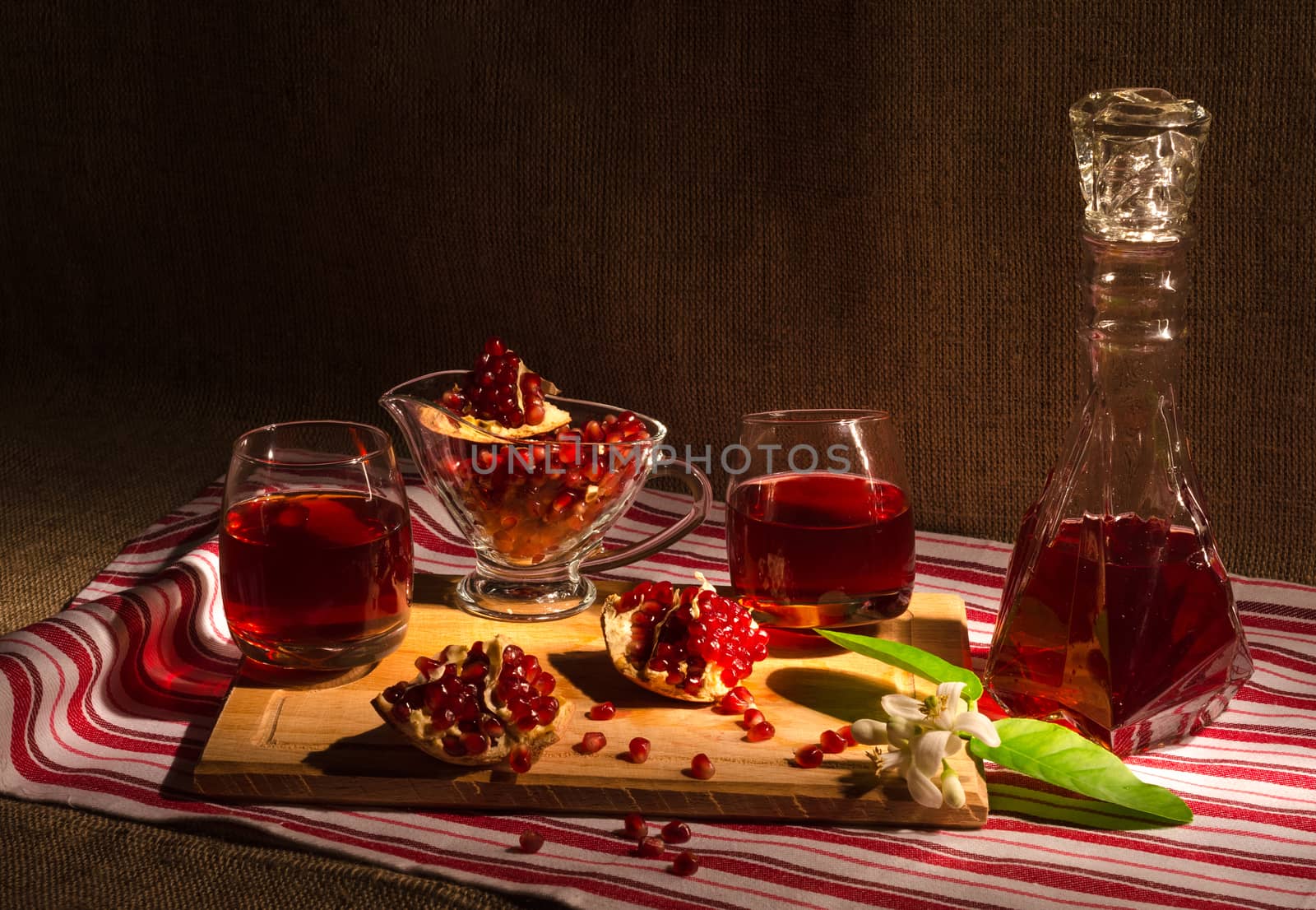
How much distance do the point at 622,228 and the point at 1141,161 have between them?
88 cm

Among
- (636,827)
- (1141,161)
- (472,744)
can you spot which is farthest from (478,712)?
(1141,161)

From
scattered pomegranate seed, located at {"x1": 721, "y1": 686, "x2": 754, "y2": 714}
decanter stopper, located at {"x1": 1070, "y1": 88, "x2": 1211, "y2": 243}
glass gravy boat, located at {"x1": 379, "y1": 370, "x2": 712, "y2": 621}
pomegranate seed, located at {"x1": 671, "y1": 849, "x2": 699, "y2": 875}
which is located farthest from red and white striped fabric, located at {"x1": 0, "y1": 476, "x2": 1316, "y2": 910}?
decanter stopper, located at {"x1": 1070, "y1": 88, "x2": 1211, "y2": 243}

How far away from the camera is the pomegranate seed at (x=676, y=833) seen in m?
0.99

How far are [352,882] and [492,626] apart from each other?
14.9 inches

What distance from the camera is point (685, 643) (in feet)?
3.70

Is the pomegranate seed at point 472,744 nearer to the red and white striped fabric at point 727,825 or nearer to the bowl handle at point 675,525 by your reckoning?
the red and white striped fabric at point 727,825

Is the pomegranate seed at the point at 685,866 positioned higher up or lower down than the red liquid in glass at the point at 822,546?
lower down

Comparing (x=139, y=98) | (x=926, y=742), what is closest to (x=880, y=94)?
(x=926, y=742)

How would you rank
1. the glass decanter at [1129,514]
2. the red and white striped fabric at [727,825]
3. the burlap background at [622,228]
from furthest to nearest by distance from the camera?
the burlap background at [622,228] → the glass decanter at [1129,514] → the red and white striped fabric at [727,825]

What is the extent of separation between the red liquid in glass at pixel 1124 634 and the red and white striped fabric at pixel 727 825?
0.05 metres

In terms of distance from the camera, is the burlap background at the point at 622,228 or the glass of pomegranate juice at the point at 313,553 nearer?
the glass of pomegranate juice at the point at 313,553

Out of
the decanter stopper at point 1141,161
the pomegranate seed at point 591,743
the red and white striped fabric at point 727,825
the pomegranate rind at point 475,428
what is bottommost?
the red and white striped fabric at point 727,825

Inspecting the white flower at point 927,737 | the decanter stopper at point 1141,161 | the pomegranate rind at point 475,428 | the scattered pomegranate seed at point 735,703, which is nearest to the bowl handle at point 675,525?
the pomegranate rind at point 475,428

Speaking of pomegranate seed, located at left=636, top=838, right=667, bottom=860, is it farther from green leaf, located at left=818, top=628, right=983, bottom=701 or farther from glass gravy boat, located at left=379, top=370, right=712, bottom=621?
glass gravy boat, located at left=379, top=370, right=712, bottom=621
